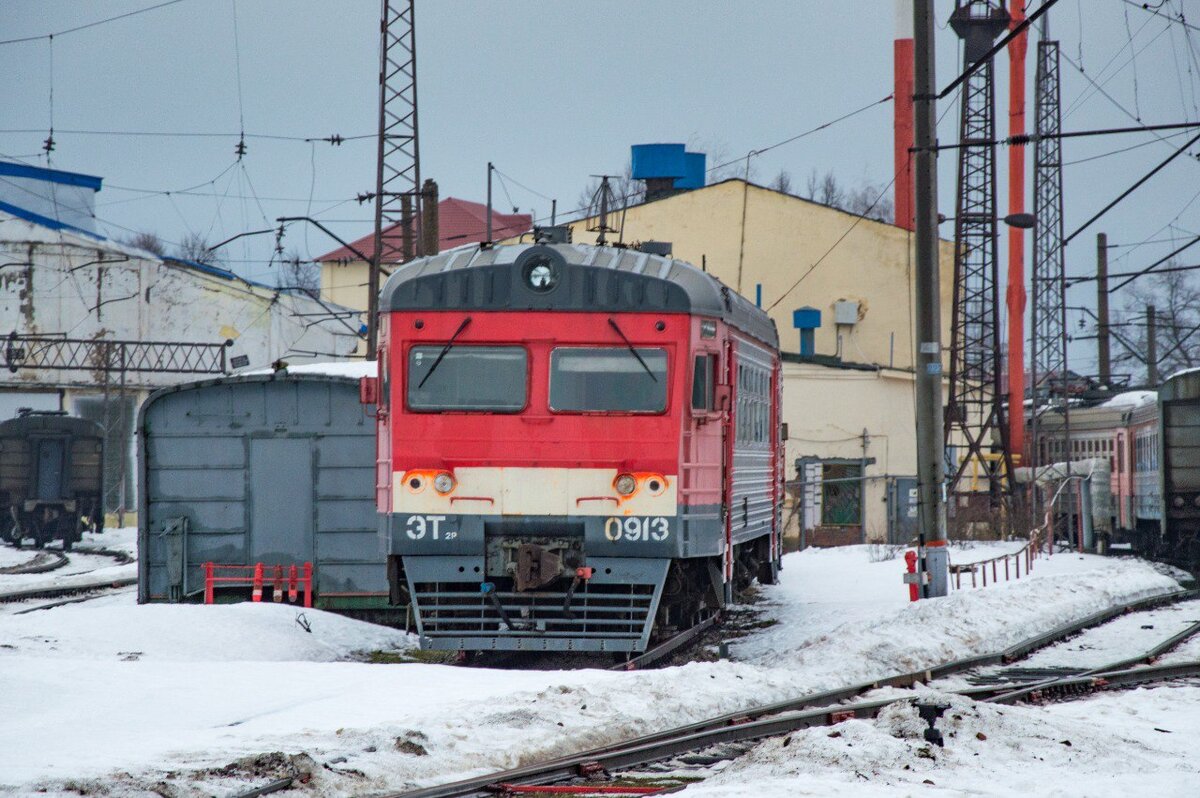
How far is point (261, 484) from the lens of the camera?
1761 cm

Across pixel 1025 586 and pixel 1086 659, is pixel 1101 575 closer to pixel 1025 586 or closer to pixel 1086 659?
pixel 1025 586

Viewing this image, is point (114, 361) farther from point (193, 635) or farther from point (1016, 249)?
point (193, 635)

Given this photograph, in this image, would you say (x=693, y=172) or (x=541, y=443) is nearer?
(x=541, y=443)

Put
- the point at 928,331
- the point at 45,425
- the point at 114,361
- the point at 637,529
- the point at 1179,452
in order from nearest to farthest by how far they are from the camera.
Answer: the point at 637,529, the point at 928,331, the point at 1179,452, the point at 45,425, the point at 114,361

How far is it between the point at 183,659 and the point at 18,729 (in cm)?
505

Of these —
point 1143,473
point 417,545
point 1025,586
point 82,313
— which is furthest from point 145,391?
point 417,545

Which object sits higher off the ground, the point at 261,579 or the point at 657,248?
the point at 657,248

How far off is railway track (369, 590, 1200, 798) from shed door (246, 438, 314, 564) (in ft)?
25.5

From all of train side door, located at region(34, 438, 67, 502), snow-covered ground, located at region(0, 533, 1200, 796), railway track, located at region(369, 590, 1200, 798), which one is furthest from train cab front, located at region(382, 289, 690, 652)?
train side door, located at region(34, 438, 67, 502)

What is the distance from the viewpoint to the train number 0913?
12547 millimetres

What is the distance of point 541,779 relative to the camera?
7.91 metres

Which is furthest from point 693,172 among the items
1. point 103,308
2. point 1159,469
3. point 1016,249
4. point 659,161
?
point 1159,469

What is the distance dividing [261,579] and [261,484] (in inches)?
42.4

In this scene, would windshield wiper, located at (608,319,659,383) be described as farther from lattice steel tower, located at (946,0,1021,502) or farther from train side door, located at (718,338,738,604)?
lattice steel tower, located at (946,0,1021,502)
